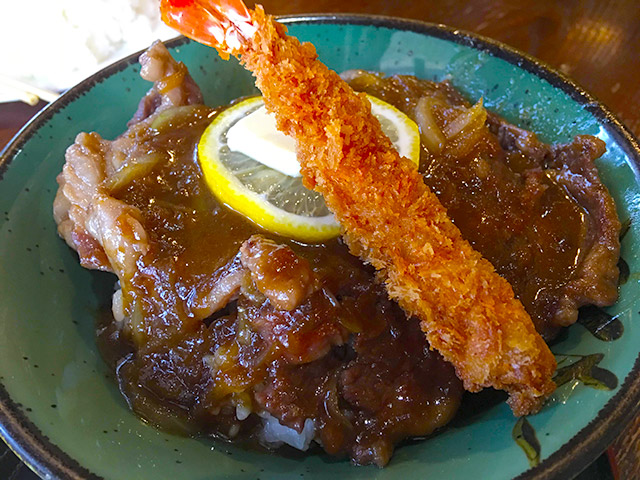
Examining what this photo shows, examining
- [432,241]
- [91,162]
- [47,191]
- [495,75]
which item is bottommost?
[47,191]

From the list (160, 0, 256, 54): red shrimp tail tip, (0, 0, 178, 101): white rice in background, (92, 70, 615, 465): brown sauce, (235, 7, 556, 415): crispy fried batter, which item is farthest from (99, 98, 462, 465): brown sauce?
(0, 0, 178, 101): white rice in background

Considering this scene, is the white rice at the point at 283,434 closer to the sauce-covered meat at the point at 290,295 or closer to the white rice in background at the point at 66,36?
the sauce-covered meat at the point at 290,295

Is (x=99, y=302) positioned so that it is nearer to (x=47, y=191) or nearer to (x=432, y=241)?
(x=47, y=191)

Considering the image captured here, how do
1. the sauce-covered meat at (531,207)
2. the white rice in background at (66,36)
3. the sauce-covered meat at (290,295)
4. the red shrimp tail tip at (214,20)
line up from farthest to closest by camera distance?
the white rice in background at (66,36) < the sauce-covered meat at (531,207) < the sauce-covered meat at (290,295) < the red shrimp tail tip at (214,20)

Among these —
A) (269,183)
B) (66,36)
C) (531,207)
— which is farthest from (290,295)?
(66,36)

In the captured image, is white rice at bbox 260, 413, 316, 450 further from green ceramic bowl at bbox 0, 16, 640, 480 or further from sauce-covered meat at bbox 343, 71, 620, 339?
sauce-covered meat at bbox 343, 71, 620, 339

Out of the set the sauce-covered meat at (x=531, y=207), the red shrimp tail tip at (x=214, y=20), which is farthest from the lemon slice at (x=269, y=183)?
the red shrimp tail tip at (x=214, y=20)

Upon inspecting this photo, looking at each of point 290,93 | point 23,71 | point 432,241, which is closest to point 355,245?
point 432,241

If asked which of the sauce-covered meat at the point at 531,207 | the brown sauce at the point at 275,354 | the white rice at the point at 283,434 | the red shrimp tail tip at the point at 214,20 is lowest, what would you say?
the white rice at the point at 283,434

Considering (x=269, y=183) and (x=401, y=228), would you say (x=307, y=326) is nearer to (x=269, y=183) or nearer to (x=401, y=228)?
(x=401, y=228)
